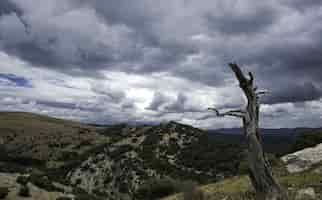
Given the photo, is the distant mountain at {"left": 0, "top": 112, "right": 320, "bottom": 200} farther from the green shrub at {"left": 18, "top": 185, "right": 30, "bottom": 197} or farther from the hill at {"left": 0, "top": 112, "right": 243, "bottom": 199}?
the green shrub at {"left": 18, "top": 185, "right": 30, "bottom": 197}

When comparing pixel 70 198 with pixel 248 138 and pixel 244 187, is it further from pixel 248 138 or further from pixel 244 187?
pixel 248 138

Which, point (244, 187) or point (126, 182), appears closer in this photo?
point (244, 187)

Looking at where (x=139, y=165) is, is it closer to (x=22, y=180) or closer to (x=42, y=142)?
(x=22, y=180)

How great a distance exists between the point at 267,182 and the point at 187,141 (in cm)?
5296

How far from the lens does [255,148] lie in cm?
1400

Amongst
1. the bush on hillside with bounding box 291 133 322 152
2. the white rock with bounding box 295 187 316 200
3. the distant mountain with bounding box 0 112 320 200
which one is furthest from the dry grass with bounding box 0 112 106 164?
the white rock with bounding box 295 187 316 200

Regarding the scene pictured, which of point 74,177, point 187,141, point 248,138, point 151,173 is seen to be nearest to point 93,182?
point 74,177

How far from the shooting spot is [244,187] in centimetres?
1922

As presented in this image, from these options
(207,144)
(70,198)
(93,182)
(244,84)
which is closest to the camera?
(244,84)

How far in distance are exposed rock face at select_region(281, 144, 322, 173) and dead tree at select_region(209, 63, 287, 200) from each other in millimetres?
10441

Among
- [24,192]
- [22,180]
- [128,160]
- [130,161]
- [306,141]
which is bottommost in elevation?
[130,161]

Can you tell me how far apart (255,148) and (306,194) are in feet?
12.9

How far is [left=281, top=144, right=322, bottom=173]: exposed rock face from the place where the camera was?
910 inches

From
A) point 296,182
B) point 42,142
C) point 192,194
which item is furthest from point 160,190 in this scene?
point 42,142
